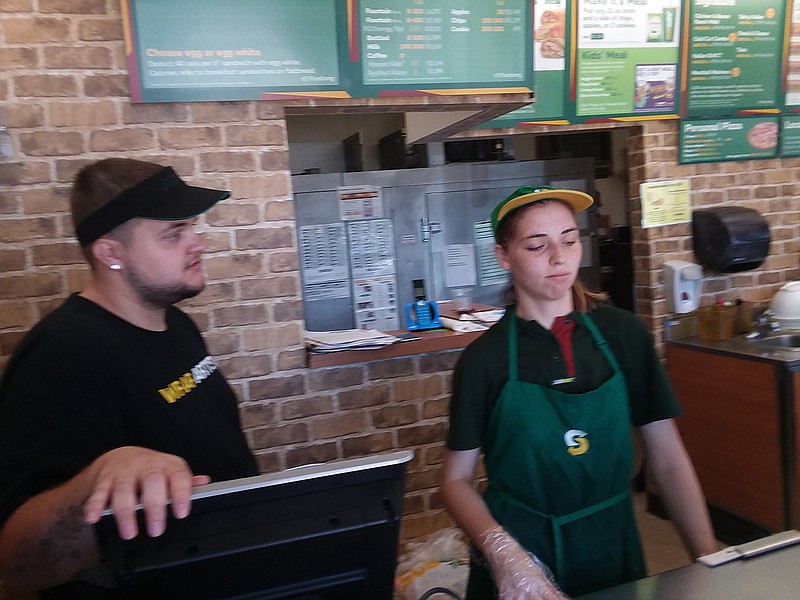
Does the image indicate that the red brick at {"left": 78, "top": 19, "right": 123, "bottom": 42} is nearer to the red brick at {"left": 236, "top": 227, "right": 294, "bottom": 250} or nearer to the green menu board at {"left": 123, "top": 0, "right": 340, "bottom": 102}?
the green menu board at {"left": 123, "top": 0, "right": 340, "bottom": 102}

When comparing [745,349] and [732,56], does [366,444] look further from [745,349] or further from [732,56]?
[732,56]

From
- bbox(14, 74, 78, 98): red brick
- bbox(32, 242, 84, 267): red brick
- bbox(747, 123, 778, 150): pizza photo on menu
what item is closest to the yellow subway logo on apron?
bbox(32, 242, 84, 267): red brick

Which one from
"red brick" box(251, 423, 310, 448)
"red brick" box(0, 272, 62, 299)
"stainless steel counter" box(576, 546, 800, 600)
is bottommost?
"red brick" box(251, 423, 310, 448)

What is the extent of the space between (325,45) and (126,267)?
128 cm

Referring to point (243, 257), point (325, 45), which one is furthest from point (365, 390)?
point (325, 45)

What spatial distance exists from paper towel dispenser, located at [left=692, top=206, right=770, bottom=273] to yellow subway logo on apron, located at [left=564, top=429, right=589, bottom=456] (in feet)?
6.91

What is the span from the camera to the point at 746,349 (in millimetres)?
2857

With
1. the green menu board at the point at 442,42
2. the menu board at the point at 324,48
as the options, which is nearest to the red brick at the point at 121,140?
the menu board at the point at 324,48

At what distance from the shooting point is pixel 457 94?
2455 millimetres

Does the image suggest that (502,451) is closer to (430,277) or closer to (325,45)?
(325,45)

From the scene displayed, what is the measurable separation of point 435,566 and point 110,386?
149 centimetres

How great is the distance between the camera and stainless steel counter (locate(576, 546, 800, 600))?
3.12 feet

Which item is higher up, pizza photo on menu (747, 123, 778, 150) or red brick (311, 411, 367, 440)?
pizza photo on menu (747, 123, 778, 150)

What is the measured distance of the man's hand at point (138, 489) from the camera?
1.93 feet
